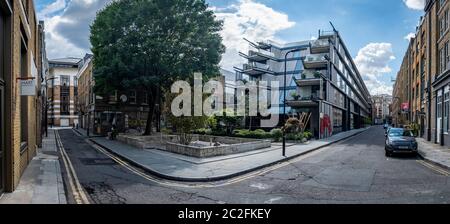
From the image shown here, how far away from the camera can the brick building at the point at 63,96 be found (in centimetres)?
7431

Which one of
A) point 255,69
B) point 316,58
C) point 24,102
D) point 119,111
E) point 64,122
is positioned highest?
point 255,69

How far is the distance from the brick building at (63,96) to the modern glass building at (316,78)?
42.1 meters

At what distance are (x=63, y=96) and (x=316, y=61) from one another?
6046 centimetres

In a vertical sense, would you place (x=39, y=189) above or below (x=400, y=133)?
below

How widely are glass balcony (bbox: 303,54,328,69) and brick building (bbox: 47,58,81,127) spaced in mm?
54690

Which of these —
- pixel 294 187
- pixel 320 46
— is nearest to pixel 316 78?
pixel 320 46

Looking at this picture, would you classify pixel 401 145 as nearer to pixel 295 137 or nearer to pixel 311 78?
pixel 295 137

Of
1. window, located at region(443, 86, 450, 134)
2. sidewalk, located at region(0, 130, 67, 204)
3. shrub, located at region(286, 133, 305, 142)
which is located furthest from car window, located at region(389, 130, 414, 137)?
sidewalk, located at region(0, 130, 67, 204)

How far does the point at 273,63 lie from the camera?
60.8 metres

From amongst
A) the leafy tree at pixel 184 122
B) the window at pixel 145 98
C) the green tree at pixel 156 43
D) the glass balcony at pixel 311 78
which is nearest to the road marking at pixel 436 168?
the leafy tree at pixel 184 122

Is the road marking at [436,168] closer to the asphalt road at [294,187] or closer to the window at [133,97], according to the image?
the asphalt road at [294,187]

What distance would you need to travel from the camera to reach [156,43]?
83.1 ft
